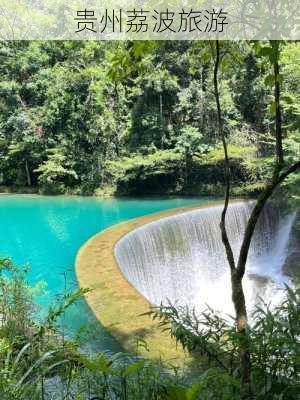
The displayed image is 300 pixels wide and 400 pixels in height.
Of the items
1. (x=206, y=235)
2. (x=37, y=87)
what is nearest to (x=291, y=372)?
(x=206, y=235)

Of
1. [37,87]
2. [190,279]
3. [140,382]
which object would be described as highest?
[37,87]

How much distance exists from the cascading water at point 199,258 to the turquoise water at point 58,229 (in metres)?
1.04

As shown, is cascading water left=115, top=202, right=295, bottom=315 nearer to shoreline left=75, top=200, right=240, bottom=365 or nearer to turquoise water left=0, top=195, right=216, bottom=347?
shoreline left=75, top=200, right=240, bottom=365

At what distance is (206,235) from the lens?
→ 8.19 metres

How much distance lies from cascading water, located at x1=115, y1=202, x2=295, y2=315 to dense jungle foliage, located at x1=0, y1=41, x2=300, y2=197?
3594 mm

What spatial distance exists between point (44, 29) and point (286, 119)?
10.8 m

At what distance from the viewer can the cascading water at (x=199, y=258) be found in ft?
21.1

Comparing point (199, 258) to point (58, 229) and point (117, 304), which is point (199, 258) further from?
point (117, 304)

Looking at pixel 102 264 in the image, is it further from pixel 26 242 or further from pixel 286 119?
pixel 286 119

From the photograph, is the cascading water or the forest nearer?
the cascading water

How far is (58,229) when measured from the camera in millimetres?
9406

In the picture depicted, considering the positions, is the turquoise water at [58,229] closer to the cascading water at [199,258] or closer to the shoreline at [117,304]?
the shoreline at [117,304]

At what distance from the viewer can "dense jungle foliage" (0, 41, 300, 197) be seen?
13.3 meters

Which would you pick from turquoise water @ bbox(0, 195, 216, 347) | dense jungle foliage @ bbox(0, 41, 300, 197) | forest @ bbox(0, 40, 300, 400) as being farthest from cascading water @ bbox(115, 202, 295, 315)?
dense jungle foliage @ bbox(0, 41, 300, 197)
